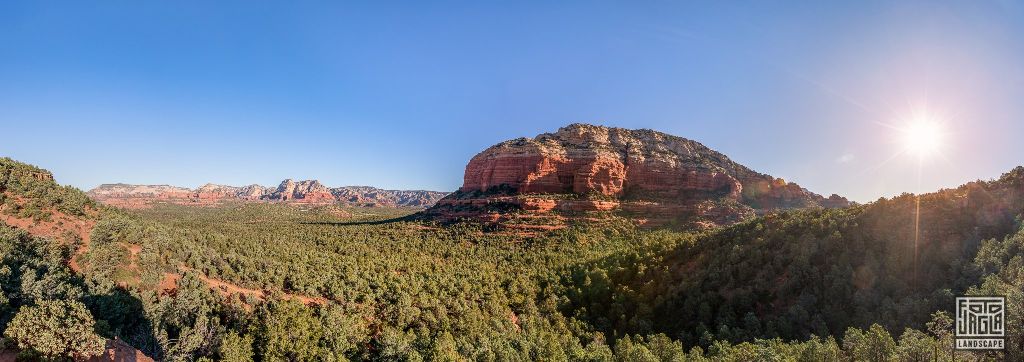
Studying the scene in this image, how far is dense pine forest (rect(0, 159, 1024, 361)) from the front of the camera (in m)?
21.1

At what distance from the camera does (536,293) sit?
43625 millimetres

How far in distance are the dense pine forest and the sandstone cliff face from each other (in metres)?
37.6

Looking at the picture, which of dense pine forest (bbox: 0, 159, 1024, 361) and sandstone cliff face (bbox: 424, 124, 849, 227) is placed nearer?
dense pine forest (bbox: 0, 159, 1024, 361)

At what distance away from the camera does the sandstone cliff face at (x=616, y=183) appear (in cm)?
8462

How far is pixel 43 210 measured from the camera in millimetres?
34750

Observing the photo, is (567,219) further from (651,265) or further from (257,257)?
(257,257)

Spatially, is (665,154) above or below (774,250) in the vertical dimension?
above

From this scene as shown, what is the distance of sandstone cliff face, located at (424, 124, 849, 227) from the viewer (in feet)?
278

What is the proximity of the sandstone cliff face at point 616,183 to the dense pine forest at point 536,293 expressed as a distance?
123 feet

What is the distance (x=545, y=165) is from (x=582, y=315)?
60.2 metres

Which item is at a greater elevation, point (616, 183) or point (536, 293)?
point (616, 183)

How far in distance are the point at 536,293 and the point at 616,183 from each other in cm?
5741

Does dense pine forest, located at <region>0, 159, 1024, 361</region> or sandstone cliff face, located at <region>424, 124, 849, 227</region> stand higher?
sandstone cliff face, located at <region>424, 124, 849, 227</region>

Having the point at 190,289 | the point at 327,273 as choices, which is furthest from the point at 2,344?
the point at 327,273
